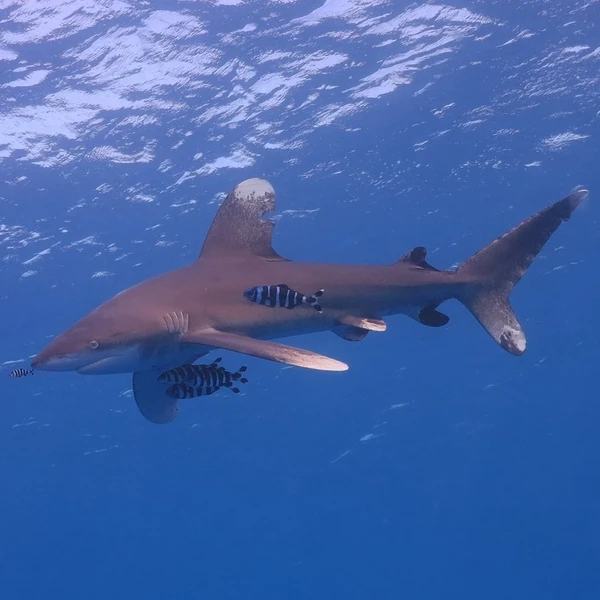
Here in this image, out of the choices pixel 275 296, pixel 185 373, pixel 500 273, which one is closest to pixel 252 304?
pixel 275 296

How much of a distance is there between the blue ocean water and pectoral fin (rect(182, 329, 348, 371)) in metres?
12.0

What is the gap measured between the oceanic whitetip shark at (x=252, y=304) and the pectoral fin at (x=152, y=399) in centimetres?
1

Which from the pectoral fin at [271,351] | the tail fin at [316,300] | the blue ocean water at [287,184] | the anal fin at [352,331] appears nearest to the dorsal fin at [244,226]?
the tail fin at [316,300]

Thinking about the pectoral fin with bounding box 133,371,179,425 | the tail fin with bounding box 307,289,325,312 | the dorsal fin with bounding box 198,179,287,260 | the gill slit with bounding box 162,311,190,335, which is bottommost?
the pectoral fin with bounding box 133,371,179,425

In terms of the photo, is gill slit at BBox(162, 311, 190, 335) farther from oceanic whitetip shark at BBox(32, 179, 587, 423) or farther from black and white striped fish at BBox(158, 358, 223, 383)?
black and white striped fish at BBox(158, 358, 223, 383)

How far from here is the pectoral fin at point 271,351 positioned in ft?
15.5

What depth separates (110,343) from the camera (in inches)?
200

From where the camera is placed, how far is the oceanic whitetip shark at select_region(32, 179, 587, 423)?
5125mm

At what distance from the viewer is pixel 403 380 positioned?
37969 millimetres

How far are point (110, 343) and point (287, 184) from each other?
16019 mm

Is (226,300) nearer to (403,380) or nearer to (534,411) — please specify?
(403,380)

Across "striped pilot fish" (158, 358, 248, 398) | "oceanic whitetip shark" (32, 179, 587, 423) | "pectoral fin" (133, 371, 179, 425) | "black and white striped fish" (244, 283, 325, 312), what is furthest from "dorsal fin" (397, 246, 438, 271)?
"pectoral fin" (133, 371, 179, 425)

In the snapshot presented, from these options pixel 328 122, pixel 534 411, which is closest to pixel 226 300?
pixel 328 122

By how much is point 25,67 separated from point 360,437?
36641 millimetres
